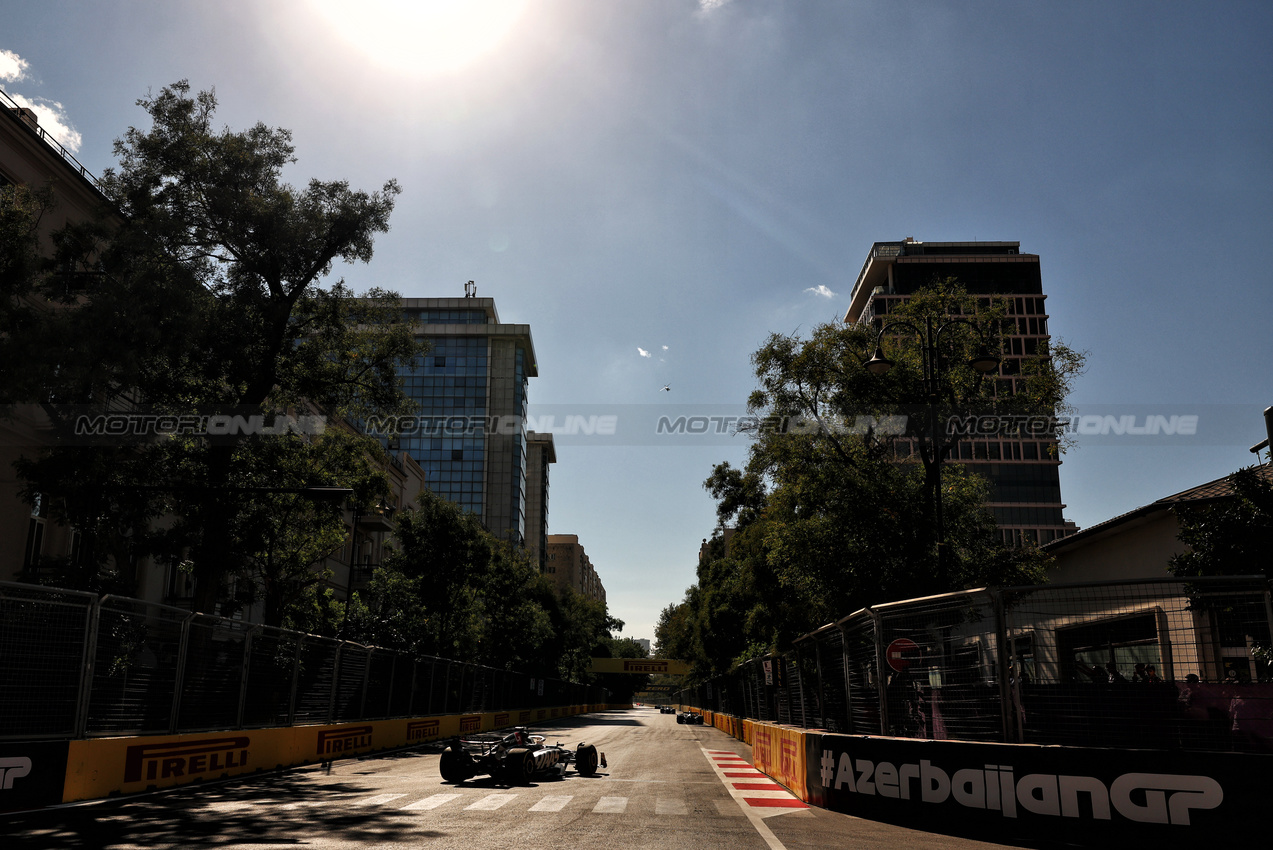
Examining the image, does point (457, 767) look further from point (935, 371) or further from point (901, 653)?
point (935, 371)

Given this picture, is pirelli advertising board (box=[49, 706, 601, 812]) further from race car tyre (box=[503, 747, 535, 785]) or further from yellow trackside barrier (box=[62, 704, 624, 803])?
race car tyre (box=[503, 747, 535, 785])

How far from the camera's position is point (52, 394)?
17969 mm

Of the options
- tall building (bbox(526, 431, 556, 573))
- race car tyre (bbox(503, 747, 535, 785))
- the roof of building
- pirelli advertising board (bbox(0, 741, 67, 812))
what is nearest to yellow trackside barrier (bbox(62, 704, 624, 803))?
pirelli advertising board (bbox(0, 741, 67, 812))

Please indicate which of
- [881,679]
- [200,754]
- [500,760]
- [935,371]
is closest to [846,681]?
[881,679]

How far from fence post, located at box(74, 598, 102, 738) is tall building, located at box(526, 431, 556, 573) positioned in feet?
399

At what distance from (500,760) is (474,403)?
95.8 metres

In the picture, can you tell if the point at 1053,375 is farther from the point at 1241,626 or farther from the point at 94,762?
the point at 94,762

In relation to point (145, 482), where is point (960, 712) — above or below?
below

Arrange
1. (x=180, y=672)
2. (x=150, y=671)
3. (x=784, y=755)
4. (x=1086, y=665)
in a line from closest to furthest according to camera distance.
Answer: (x=1086, y=665), (x=150, y=671), (x=180, y=672), (x=784, y=755)

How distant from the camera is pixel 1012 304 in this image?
9106 centimetres

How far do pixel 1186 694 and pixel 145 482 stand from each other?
70.6 ft

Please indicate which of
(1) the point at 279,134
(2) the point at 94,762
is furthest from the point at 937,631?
(1) the point at 279,134

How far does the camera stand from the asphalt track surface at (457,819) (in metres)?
8.46

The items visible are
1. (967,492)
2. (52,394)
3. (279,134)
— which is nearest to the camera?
(52,394)
